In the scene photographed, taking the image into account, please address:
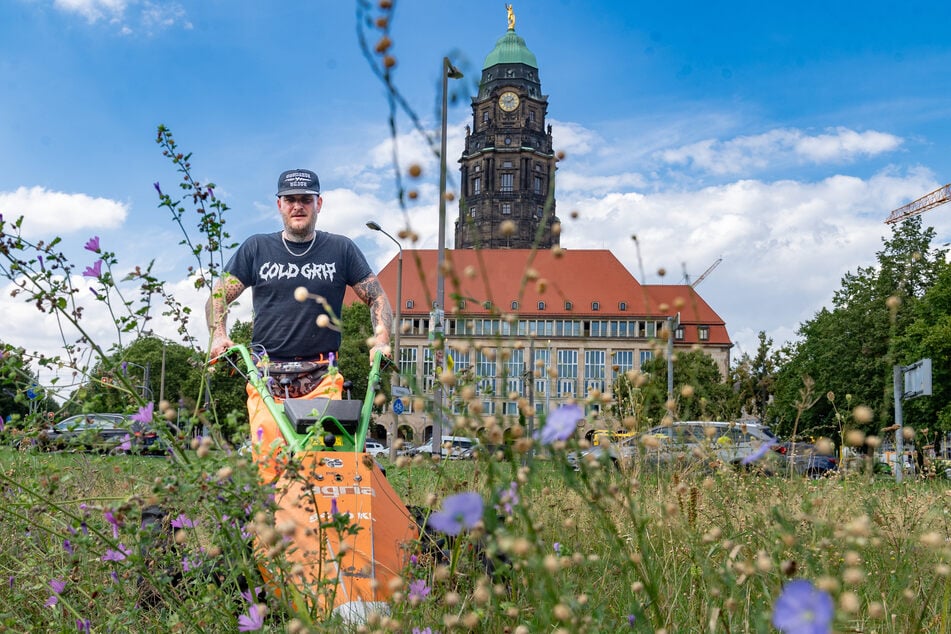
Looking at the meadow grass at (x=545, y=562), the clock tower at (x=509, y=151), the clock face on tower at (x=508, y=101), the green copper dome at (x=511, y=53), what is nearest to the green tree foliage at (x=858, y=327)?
the meadow grass at (x=545, y=562)

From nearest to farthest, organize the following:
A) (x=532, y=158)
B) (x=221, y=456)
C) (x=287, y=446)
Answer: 1. (x=221, y=456)
2. (x=287, y=446)
3. (x=532, y=158)

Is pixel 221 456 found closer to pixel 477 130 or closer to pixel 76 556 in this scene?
pixel 76 556

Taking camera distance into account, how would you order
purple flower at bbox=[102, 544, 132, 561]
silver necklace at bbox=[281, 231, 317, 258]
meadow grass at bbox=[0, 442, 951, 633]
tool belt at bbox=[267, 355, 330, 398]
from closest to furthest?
meadow grass at bbox=[0, 442, 951, 633] → purple flower at bbox=[102, 544, 132, 561] → tool belt at bbox=[267, 355, 330, 398] → silver necklace at bbox=[281, 231, 317, 258]

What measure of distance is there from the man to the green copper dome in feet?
301

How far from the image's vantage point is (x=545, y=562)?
0.89m

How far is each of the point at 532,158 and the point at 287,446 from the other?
8982cm

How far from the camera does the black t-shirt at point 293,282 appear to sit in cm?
435

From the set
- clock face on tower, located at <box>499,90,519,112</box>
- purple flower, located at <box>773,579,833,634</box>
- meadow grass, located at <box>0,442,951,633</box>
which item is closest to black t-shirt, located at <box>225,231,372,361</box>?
meadow grass, located at <box>0,442,951,633</box>

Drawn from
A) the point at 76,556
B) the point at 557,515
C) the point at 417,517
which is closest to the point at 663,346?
the point at 76,556

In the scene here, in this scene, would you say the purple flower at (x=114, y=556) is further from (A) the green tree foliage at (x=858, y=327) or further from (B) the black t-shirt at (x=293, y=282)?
(A) the green tree foliage at (x=858, y=327)

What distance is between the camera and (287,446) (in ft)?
9.08

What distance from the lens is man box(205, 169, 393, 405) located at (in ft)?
14.2

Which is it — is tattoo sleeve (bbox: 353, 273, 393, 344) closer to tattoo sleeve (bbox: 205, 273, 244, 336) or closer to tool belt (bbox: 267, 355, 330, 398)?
tool belt (bbox: 267, 355, 330, 398)

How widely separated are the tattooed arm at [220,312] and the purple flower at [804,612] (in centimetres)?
191
